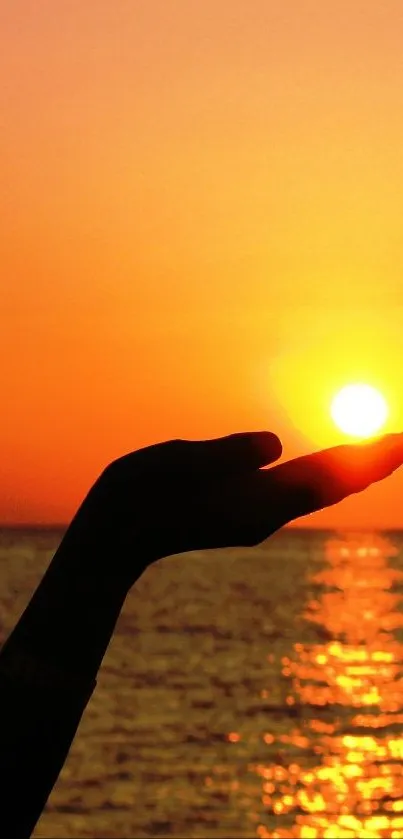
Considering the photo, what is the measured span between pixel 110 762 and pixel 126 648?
63.8m

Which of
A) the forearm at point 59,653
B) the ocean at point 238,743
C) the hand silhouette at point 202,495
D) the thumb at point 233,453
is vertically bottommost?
the ocean at point 238,743

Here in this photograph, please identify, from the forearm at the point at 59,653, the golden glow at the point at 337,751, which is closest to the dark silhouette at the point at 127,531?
the forearm at the point at 59,653

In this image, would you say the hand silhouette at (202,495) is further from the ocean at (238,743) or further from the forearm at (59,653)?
the ocean at (238,743)

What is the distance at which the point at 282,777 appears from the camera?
61.0m

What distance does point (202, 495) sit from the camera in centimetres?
226

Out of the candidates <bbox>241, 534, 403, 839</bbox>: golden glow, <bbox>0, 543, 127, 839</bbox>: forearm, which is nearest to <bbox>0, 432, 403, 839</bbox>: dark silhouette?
<bbox>0, 543, 127, 839</bbox>: forearm

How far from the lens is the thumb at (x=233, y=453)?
7.35ft

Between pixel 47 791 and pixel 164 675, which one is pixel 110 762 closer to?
pixel 164 675

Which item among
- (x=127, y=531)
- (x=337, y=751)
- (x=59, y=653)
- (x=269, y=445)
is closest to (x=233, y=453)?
(x=269, y=445)

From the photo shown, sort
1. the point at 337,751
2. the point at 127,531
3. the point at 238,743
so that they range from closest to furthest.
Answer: the point at 127,531 < the point at 337,751 < the point at 238,743

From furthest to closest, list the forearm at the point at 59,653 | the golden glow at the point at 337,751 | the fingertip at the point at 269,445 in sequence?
1. the golden glow at the point at 337,751
2. the fingertip at the point at 269,445
3. the forearm at the point at 59,653

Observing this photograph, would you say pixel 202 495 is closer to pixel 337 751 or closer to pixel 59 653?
pixel 59 653

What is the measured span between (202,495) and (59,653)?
33 cm

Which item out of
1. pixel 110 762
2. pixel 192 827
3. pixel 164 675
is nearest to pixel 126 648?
pixel 164 675
